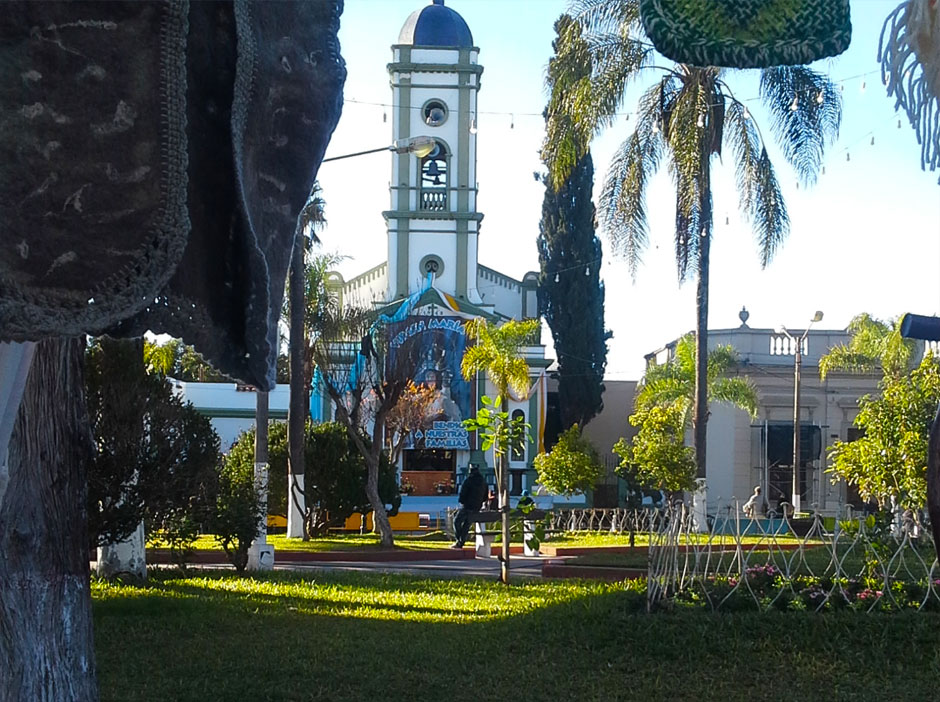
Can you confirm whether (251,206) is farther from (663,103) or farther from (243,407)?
(243,407)

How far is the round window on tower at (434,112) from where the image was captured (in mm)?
43781

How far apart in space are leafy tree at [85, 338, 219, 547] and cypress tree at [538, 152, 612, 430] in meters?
34.0

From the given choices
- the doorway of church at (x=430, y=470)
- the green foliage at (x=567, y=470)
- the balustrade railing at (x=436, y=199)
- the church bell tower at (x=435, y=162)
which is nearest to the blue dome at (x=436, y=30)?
the church bell tower at (x=435, y=162)

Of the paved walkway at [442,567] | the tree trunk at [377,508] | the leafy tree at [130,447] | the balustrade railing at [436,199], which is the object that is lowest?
the paved walkway at [442,567]

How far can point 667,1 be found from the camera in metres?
2.81

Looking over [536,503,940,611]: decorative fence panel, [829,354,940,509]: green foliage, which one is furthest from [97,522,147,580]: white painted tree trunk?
[829,354,940,509]: green foliage

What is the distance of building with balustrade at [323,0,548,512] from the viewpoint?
41.5 meters

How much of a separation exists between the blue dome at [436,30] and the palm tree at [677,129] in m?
23.6

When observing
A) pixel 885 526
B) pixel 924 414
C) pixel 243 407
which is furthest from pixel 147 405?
pixel 243 407

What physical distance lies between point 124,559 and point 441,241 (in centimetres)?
3246

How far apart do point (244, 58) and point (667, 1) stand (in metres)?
1.24

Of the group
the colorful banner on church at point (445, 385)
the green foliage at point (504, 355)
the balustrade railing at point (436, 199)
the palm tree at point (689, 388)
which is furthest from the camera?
the balustrade railing at point (436, 199)

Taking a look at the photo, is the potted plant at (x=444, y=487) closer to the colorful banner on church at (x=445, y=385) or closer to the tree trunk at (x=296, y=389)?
the colorful banner on church at (x=445, y=385)

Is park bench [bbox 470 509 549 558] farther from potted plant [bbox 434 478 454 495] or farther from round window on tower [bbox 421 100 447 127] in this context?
round window on tower [bbox 421 100 447 127]
